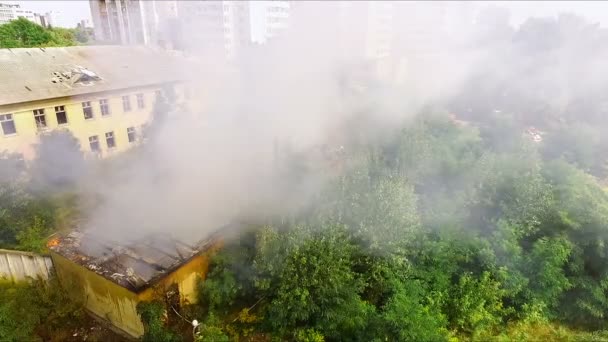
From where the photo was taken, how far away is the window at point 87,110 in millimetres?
10422

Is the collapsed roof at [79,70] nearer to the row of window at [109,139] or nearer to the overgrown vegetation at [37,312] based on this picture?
the row of window at [109,139]

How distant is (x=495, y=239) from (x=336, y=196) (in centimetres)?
304

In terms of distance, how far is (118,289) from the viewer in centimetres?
546

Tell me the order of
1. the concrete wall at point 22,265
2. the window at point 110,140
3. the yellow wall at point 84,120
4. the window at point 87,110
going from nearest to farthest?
the concrete wall at point 22,265, the yellow wall at point 84,120, the window at point 87,110, the window at point 110,140

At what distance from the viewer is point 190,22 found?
13008 millimetres

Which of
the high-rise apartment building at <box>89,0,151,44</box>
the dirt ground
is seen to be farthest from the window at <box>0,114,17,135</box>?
the high-rise apartment building at <box>89,0,151,44</box>

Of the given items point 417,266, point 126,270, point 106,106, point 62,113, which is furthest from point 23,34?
point 417,266

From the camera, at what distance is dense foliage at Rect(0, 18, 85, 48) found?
46.5ft

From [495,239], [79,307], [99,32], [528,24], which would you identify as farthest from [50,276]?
[528,24]

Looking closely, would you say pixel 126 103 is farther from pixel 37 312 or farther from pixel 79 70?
pixel 37 312

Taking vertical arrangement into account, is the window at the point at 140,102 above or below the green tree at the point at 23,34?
below

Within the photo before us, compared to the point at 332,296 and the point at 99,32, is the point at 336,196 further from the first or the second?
the point at 99,32

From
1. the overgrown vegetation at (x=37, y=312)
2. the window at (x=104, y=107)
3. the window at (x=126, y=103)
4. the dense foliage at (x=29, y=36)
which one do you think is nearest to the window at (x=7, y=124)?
the window at (x=104, y=107)

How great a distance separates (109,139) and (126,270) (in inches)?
272
